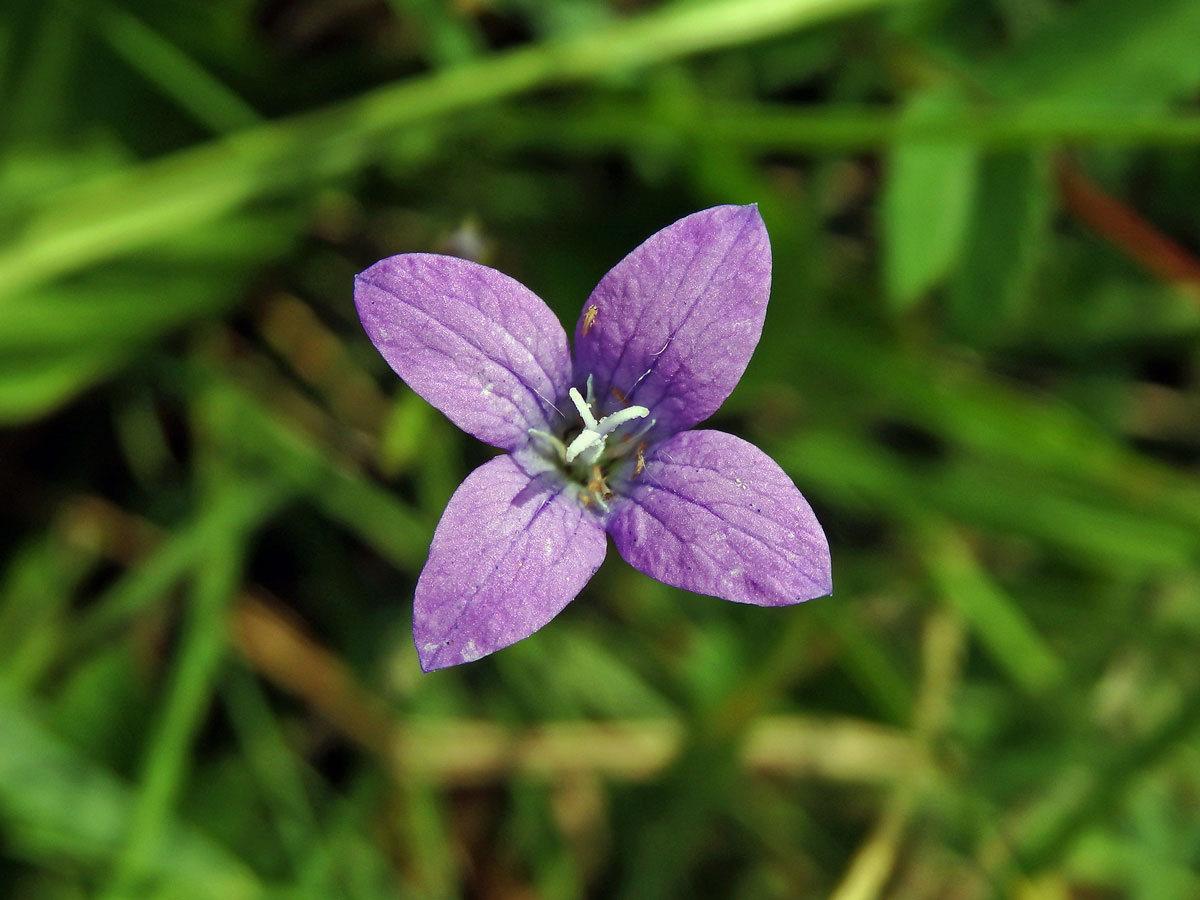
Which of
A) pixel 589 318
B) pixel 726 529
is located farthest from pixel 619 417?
pixel 726 529

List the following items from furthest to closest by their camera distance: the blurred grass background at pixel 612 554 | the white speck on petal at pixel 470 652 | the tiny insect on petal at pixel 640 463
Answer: the blurred grass background at pixel 612 554
the tiny insect on petal at pixel 640 463
the white speck on petal at pixel 470 652

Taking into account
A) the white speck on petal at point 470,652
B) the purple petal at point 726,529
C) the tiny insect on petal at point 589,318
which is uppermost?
the tiny insect on petal at point 589,318

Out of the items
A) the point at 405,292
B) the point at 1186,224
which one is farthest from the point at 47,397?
the point at 1186,224

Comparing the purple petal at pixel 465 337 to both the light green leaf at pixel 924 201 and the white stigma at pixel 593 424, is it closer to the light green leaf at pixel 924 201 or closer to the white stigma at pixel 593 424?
the white stigma at pixel 593 424

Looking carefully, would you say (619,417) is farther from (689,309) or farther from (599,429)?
(689,309)

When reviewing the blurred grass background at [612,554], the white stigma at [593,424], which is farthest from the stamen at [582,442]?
the blurred grass background at [612,554]

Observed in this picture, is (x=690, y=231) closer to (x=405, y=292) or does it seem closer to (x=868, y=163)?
(x=405, y=292)
